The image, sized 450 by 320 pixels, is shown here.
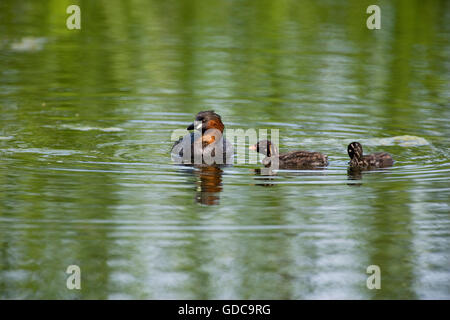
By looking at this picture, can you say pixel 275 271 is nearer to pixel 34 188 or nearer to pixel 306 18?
pixel 34 188

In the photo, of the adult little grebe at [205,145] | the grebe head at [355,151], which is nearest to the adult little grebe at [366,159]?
the grebe head at [355,151]

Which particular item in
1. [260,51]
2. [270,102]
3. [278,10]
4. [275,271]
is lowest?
[275,271]

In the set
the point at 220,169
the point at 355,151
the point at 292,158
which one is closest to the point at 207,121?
the point at 220,169

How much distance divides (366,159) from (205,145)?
1.87m

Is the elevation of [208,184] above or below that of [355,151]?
below

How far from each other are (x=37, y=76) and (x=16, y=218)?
766 cm

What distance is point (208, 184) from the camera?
8859 mm

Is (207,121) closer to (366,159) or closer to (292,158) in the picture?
(292,158)

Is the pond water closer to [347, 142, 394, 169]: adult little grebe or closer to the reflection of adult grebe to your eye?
the reflection of adult grebe

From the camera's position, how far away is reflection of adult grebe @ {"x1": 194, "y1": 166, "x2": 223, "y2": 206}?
8.19 m

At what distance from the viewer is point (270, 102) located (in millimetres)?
13117

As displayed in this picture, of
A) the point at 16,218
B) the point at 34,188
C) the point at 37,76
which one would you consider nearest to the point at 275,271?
the point at 16,218

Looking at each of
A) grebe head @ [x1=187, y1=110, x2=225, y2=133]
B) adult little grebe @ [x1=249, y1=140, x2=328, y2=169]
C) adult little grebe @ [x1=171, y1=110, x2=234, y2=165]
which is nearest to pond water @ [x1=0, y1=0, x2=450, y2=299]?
adult little grebe @ [x1=249, y1=140, x2=328, y2=169]

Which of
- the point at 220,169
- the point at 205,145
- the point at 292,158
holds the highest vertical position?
the point at 205,145
